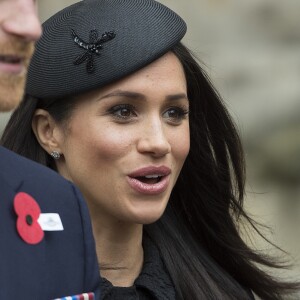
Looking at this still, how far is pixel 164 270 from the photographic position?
437 centimetres

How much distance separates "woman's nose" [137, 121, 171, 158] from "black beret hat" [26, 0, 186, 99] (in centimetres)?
19

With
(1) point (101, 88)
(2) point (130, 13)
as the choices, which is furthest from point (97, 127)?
(2) point (130, 13)

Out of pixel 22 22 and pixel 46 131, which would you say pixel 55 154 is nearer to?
pixel 46 131

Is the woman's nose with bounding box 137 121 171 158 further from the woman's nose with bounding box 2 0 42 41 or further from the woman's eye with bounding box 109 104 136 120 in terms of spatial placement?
the woman's nose with bounding box 2 0 42 41

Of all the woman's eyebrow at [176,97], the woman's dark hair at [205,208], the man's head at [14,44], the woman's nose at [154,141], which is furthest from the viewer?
the woman's dark hair at [205,208]

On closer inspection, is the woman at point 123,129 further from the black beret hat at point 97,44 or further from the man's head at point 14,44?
the man's head at point 14,44

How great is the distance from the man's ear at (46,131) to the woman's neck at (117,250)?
29 cm

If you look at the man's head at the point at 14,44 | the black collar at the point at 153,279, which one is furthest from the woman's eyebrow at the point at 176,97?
the man's head at the point at 14,44

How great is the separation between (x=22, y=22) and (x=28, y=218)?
49 centimetres

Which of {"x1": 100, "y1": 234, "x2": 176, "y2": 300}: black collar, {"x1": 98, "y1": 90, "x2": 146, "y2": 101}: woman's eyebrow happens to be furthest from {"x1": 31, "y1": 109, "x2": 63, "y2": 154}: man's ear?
{"x1": 100, "y1": 234, "x2": 176, "y2": 300}: black collar

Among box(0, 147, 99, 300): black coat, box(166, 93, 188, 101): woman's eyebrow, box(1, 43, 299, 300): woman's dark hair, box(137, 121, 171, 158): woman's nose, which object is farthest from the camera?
box(1, 43, 299, 300): woman's dark hair

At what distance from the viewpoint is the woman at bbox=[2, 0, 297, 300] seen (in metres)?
4.08

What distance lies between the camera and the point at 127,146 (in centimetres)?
405

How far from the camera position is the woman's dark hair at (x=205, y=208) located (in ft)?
14.2
